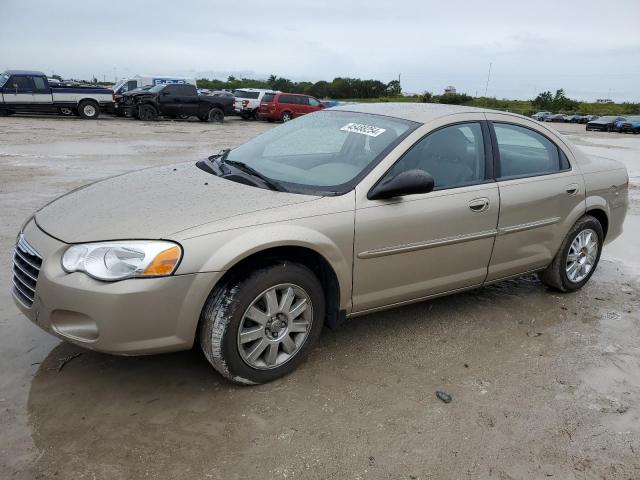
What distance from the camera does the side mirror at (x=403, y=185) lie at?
10.8 feet

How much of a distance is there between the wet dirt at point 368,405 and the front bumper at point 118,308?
39 centimetres

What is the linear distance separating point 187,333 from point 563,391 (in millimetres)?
2196

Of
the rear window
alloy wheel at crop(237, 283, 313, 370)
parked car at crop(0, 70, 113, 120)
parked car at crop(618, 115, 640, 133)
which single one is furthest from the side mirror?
parked car at crop(618, 115, 640, 133)

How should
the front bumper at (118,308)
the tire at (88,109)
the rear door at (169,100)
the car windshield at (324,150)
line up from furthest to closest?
the rear door at (169,100) < the tire at (88,109) < the car windshield at (324,150) < the front bumper at (118,308)

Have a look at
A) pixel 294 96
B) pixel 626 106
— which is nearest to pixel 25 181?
pixel 294 96

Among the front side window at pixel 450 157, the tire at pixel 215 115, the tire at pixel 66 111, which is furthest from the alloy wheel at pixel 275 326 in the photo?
the tire at pixel 215 115

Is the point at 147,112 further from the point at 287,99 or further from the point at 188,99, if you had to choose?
the point at 287,99

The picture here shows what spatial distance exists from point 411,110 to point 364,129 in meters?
0.43

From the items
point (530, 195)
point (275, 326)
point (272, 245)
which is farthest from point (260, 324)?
point (530, 195)

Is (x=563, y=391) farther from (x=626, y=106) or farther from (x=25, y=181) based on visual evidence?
(x=626, y=106)

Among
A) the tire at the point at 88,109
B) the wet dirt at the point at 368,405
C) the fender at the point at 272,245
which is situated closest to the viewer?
the wet dirt at the point at 368,405

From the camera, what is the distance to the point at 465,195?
3.75 m

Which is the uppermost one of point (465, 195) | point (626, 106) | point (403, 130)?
point (403, 130)

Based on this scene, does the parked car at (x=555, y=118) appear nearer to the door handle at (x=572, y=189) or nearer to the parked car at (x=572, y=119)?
the parked car at (x=572, y=119)
